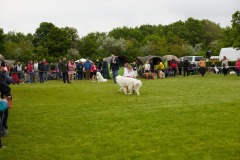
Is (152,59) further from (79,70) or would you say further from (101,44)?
(101,44)

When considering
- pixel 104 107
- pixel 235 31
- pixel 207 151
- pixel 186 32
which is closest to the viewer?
pixel 207 151

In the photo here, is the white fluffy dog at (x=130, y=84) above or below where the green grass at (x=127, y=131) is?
above

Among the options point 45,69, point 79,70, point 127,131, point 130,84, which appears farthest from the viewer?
point 79,70

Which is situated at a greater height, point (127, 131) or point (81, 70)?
point (81, 70)

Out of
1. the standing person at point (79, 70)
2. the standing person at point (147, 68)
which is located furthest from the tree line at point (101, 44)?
the standing person at point (147, 68)

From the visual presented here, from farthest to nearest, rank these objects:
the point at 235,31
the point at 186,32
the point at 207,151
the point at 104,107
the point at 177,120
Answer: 1. the point at 186,32
2. the point at 235,31
3. the point at 104,107
4. the point at 177,120
5. the point at 207,151

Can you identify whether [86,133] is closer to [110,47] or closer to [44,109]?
[44,109]

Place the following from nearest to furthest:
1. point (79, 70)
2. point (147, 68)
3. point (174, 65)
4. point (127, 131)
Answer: point (127, 131) → point (147, 68) → point (79, 70) → point (174, 65)

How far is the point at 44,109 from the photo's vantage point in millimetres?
A: 12695

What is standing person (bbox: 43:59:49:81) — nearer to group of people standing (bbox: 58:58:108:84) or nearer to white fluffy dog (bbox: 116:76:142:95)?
group of people standing (bbox: 58:58:108:84)

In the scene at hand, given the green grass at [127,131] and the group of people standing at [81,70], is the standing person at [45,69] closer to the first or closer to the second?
the group of people standing at [81,70]

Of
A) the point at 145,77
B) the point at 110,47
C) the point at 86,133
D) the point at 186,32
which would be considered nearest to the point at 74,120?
the point at 86,133

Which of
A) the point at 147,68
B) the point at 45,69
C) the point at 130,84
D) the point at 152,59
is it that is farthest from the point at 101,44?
the point at 130,84

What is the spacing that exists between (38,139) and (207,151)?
386 cm
